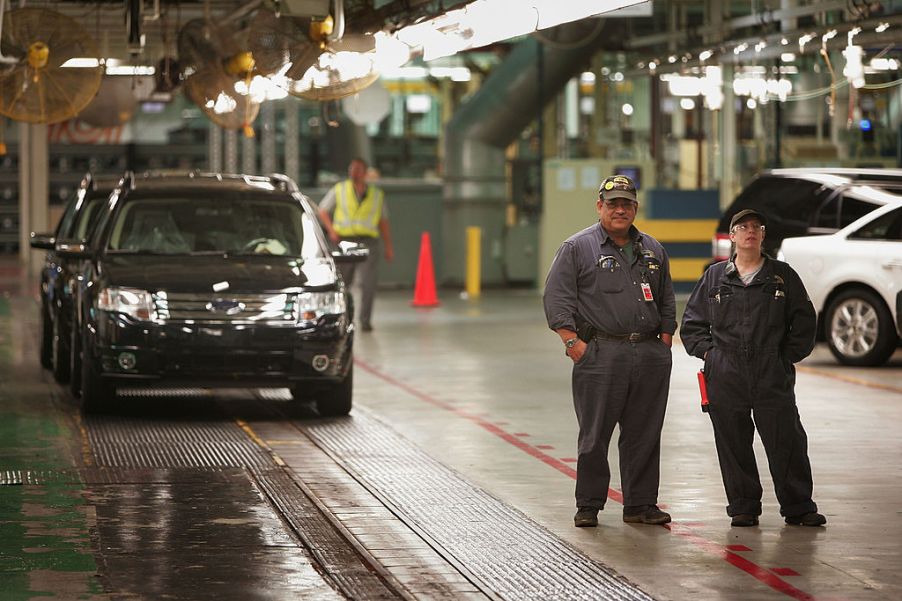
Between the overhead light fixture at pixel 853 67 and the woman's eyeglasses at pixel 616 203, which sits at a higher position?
the overhead light fixture at pixel 853 67

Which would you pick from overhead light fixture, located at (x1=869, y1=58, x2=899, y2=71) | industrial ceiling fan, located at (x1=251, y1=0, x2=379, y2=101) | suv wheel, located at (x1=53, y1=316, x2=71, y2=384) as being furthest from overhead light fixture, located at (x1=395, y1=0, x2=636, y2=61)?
overhead light fixture, located at (x1=869, y1=58, x2=899, y2=71)

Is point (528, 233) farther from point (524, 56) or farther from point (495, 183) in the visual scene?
point (524, 56)

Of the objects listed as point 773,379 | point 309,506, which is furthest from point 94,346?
point 773,379

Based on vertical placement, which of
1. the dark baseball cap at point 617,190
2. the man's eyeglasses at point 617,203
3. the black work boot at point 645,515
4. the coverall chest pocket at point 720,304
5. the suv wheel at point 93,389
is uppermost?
the dark baseball cap at point 617,190

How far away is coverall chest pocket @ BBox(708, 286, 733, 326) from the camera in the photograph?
8.30m

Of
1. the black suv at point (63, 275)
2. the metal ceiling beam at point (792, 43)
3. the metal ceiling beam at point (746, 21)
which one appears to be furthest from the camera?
the metal ceiling beam at point (746, 21)

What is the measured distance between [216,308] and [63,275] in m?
2.89

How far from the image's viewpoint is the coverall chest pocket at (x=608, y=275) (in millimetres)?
8195

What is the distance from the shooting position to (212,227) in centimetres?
1317

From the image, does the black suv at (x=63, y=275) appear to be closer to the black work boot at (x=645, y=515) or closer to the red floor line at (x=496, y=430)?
the red floor line at (x=496, y=430)

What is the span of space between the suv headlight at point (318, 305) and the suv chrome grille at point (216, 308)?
0.17m

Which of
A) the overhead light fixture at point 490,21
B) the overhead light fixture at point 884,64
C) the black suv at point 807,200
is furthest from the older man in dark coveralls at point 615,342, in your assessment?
the overhead light fixture at point 884,64

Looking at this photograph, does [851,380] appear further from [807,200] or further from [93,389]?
[93,389]

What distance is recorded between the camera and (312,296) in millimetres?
12156
